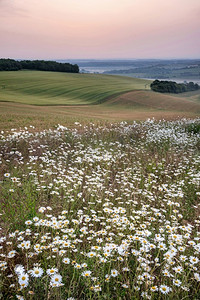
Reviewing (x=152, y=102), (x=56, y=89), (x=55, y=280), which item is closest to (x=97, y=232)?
(x=55, y=280)

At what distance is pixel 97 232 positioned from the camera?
147 inches

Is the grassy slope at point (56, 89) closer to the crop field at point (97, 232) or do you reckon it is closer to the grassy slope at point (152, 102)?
the grassy slope at point (152, 102)

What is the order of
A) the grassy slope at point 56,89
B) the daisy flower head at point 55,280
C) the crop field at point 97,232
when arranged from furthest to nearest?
the grassy slope at point 56,89
the crop field at point 97,232
the daisy flower head at point 55,280

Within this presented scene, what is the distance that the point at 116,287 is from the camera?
10.2 feet

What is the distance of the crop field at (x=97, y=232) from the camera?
9.56 ft

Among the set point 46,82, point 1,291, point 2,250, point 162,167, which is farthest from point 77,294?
point 46,82

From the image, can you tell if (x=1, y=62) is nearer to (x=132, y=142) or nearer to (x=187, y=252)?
(x=132, y=142)

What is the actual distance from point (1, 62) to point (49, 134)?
81.0 metres

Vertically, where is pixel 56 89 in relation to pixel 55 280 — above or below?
above

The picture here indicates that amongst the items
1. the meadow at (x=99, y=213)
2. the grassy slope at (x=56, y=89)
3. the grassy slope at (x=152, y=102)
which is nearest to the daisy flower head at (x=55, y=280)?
the meadow at (x=99, y=213)

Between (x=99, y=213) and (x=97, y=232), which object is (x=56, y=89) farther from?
(x=97, y=232)

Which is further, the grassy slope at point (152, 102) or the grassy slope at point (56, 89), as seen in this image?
the grassy slope at point (56, 89)

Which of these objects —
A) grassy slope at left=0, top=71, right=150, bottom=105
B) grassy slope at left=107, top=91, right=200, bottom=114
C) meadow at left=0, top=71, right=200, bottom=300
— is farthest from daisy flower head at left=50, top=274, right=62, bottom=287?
grassy slope at left=0, top=71, right=150, bottom=105

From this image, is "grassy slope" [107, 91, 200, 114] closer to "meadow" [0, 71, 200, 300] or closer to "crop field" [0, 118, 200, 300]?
"meadow" [0, 71, 200, 300]
